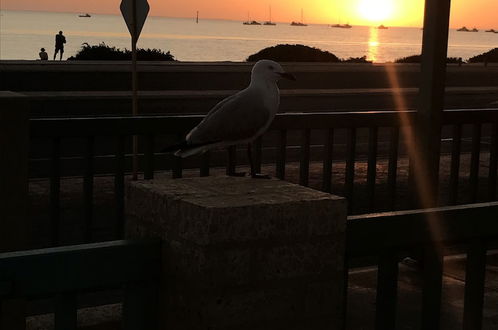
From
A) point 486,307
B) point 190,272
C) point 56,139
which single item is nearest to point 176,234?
point 190,272

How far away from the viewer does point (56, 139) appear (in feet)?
19.0

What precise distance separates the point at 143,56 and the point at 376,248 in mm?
48600

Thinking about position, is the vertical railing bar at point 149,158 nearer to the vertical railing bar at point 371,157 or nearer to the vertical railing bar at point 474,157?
the vertical railing bar at point 371,157

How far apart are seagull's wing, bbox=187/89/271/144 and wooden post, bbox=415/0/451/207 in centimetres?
251

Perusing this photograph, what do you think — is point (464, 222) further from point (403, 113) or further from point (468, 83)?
point (468, 83)

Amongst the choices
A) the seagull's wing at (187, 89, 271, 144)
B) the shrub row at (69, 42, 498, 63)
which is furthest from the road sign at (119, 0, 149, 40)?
the shrub row at (69, 42, 498, 63)

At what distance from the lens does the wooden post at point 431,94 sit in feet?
21.7

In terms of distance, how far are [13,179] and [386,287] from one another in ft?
8.57

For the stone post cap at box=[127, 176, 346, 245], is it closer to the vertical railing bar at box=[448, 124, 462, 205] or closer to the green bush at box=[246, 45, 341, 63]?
the vertical railing bar at box=[448, 124, 462, 205]

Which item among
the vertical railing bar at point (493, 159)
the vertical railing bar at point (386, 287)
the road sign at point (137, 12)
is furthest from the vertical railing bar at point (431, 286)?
the road sign at point (137, 12)

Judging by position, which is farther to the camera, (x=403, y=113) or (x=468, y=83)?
(x=468, y=83)

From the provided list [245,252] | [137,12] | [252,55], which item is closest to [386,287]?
[245,252]

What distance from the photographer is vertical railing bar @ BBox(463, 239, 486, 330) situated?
338 cm

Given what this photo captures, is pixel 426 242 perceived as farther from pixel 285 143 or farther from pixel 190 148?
pixel 285 143
